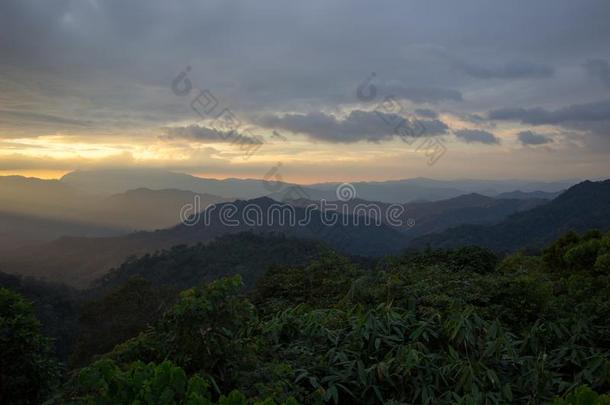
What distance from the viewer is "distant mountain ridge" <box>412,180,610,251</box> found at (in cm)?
6162

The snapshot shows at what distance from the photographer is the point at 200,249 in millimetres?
51406

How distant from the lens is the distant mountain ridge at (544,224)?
61625 millimetres

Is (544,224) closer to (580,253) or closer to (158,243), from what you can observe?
(158,243)

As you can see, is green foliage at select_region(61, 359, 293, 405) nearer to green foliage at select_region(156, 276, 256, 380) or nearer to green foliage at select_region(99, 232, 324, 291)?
green foliage at select_region(156, 276, 256, 380)

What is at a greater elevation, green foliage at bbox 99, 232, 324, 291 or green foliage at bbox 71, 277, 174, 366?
green foliage at bbox 71, 277, 174, 366

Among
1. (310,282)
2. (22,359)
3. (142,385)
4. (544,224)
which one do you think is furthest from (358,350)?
(544,224)

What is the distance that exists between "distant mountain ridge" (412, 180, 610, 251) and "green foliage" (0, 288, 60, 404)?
185ft

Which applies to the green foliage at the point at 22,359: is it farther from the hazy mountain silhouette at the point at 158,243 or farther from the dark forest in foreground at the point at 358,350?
the hazy mountain silhouette at the point at 158,243

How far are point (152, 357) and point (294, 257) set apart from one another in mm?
41171

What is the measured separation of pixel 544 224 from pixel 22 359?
79.5m

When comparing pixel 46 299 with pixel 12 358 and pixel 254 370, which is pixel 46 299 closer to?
pixel 12 358

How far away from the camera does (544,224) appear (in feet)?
239

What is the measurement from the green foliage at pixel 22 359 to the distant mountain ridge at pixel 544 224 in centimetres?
5633

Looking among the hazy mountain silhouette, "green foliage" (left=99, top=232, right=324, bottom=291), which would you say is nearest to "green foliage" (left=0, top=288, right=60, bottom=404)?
"green foliage" (left=99, top=232, right=324, bottom=291)
